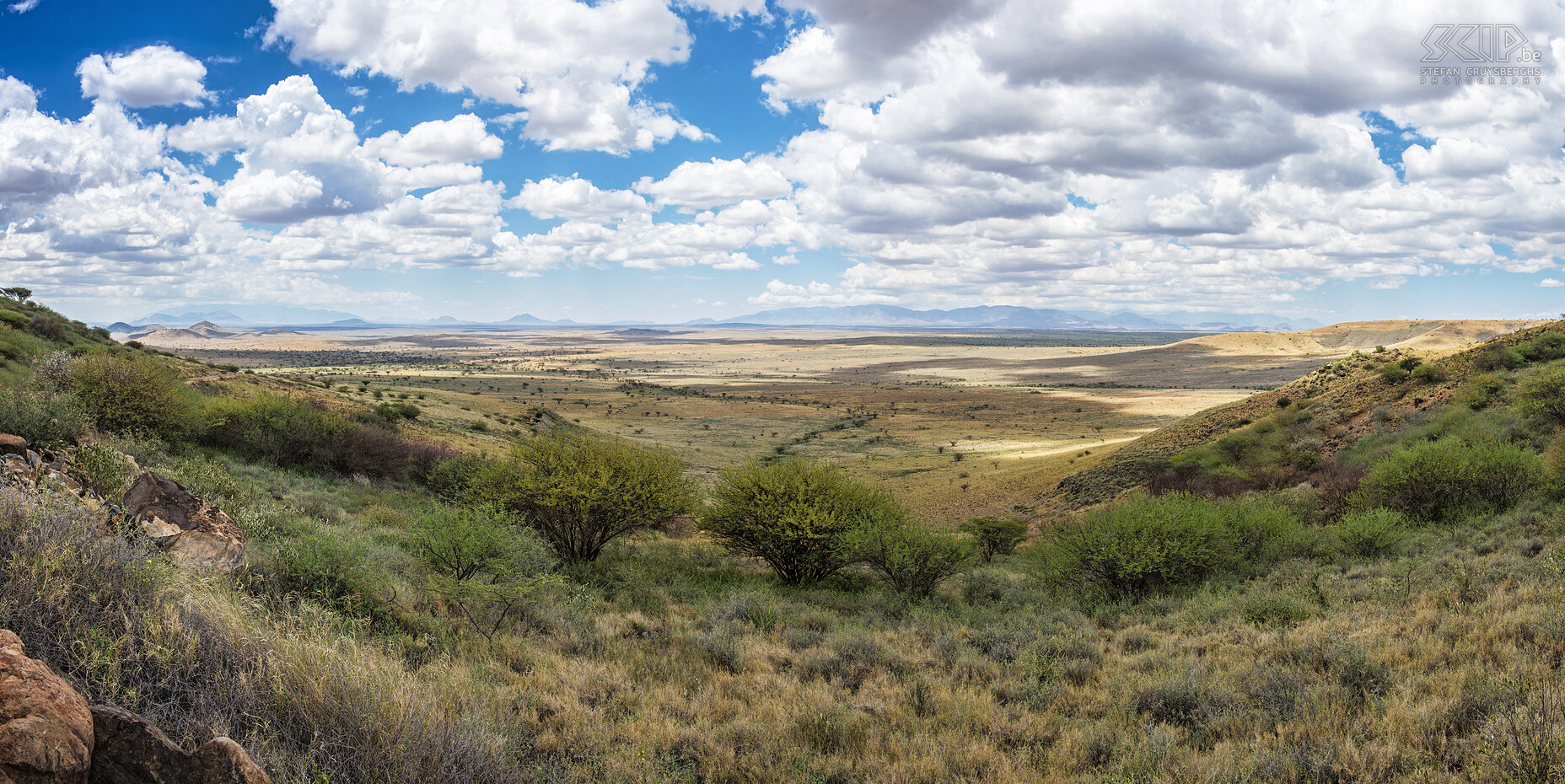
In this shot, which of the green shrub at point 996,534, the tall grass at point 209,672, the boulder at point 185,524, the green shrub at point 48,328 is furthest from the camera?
the green shrub at point 48,328

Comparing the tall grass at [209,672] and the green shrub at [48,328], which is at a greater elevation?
the green shrub at [48,328]

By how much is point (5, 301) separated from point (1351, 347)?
226 metres

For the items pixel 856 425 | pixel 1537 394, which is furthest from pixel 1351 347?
pixel 1537 394

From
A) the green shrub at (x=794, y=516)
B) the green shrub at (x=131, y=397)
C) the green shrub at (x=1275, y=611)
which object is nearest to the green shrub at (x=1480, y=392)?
the green shrub at (x=1275, y=611)

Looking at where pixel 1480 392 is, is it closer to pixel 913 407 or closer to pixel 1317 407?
pixel 1317 407

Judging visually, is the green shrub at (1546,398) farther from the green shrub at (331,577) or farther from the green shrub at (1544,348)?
the green shrub at (331,577)

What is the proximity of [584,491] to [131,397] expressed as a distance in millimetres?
14501

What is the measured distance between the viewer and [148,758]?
14.6 feet

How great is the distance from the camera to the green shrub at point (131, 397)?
63.8 feet

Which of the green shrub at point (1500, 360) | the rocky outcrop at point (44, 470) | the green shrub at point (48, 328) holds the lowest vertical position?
the rocky outcrop at point (44, 470)

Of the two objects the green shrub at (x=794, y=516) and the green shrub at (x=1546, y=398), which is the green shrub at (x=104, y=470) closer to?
the green shrub at (x=794, y=516)

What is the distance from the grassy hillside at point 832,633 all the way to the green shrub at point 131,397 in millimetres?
168

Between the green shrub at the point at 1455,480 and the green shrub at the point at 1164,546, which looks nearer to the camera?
the green shrub at the point at 1164,546

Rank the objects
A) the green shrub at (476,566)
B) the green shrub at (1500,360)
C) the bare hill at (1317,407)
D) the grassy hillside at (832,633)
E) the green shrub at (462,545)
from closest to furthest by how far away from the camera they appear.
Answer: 1. the grassy hillside at (832,633)
2. the green shrub at (476,566)
3. the green shrub at (462,545)
4. the green shrub at (1500,360)
5. the bare hill at (1317,407)
